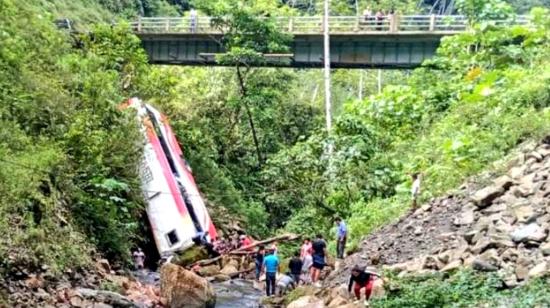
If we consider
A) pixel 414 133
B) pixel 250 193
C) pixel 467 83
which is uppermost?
pixel 467 83

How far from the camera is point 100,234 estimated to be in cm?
1855

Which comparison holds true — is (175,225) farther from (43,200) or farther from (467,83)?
(467,83)

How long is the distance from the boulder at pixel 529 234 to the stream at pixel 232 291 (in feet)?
24.1

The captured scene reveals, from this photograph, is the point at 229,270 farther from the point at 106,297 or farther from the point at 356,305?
the point at 356,305

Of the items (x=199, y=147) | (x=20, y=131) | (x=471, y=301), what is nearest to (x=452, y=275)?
(x=471, y=301)

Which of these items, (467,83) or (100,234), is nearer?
(100,234)

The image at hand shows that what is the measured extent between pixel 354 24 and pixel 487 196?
19.5 m

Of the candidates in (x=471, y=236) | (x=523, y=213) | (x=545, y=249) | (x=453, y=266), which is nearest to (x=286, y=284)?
(x=471, y=236)

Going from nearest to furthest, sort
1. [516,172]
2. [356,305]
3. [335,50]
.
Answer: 1. [356,305]
2. [516,172]
3. [335,50]

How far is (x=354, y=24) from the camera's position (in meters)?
32.5

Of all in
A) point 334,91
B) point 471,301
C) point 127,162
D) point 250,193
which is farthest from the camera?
point 334,91

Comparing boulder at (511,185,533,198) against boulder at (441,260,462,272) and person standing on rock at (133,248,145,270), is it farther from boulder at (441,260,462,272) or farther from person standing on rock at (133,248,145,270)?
person standing on rock at (133,248,145,270)

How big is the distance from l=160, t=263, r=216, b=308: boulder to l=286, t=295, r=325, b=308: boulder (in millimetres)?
2561

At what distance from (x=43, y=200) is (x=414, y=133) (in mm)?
14229
